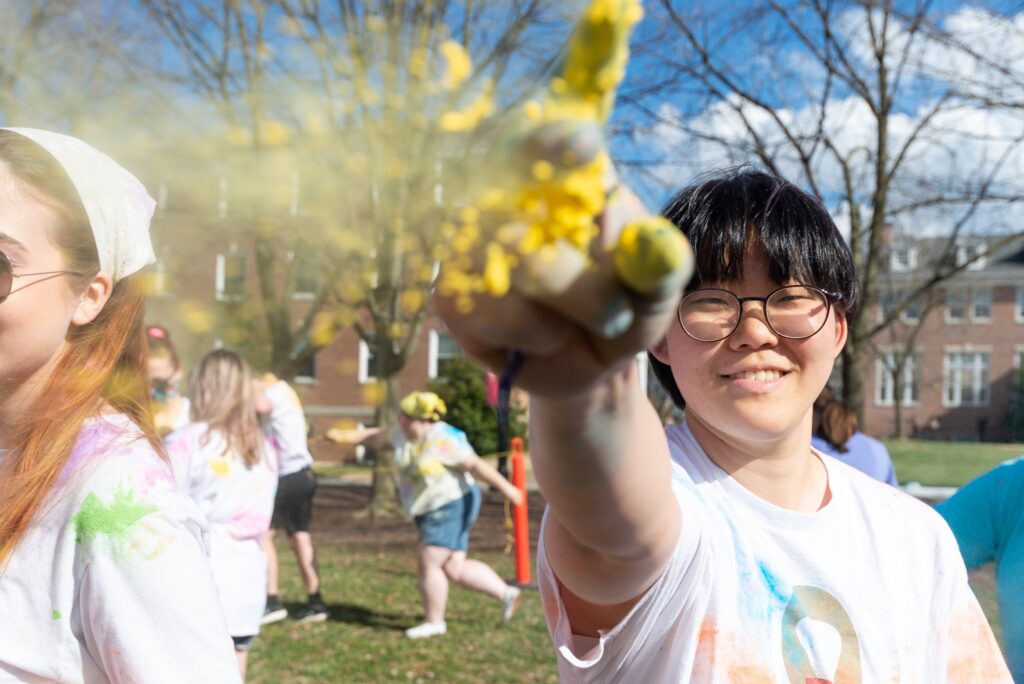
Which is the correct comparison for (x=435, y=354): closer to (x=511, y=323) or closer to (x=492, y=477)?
(x=492, y=477)

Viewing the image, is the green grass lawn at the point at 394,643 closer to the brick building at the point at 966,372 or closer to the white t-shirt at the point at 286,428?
the white t-shirt at the point at 286,428

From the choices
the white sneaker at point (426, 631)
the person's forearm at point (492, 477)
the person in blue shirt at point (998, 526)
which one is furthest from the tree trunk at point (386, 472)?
the person in blue shirt at point (998, 526)

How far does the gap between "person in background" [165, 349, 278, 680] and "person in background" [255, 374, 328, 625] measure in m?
1.43

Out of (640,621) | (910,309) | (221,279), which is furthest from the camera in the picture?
(910,309)

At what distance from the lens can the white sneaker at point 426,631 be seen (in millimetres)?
6301

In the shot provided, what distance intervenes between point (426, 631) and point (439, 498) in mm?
930

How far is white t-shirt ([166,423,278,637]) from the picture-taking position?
391 centimetres

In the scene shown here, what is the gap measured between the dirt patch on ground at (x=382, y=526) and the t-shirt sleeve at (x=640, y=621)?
8.38 metres

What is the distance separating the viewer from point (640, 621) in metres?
1.13

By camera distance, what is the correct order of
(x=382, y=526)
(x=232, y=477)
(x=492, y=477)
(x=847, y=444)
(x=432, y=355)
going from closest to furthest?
(x=232, y=477) → (x=847, y=444) → (x=492, y=477) → (x=382, y=526) → (x=432, y=355)

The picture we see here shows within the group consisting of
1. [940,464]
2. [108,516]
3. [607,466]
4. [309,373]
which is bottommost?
[940,464]

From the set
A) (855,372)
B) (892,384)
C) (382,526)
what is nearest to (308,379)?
(382,526)

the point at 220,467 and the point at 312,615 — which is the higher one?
the point at 220,467

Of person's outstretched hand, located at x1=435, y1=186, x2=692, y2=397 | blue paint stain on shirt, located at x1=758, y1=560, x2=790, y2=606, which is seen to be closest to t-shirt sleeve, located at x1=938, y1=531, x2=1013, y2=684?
blue paint stain on shirt, located at x1=758, y1=560, x2=790, y2=606
